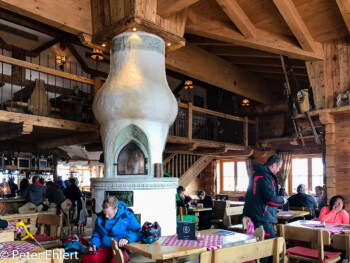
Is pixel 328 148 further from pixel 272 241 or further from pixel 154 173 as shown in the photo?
pixel 272 241

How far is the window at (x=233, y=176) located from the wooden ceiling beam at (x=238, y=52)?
5.82 meters

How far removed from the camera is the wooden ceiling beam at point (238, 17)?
6.09 metres

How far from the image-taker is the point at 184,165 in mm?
12320

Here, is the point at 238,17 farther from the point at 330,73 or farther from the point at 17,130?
the point at 17,130

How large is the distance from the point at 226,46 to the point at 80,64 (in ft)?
18.6

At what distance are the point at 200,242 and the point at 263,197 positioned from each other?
4.27 ft

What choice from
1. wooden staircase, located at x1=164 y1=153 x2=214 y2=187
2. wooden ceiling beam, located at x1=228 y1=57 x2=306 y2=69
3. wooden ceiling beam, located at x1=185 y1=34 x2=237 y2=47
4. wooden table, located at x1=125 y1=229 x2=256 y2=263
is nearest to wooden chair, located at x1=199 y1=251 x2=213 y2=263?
wooden table, located at x1=125 y1=229 x2=256 y2=263

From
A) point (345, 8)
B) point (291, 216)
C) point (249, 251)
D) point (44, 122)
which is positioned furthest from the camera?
point (44, 122)

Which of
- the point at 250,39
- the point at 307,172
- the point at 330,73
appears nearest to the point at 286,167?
the point at 307,172

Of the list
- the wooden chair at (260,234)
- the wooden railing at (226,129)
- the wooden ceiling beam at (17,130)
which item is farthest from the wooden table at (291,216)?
the wooden railing at (226,129)

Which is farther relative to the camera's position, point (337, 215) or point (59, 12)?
point (59, 12)

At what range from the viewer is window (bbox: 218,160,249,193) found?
13953mm

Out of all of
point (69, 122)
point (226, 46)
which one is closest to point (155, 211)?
point (69, 122)

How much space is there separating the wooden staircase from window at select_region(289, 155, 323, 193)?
3187 mm
